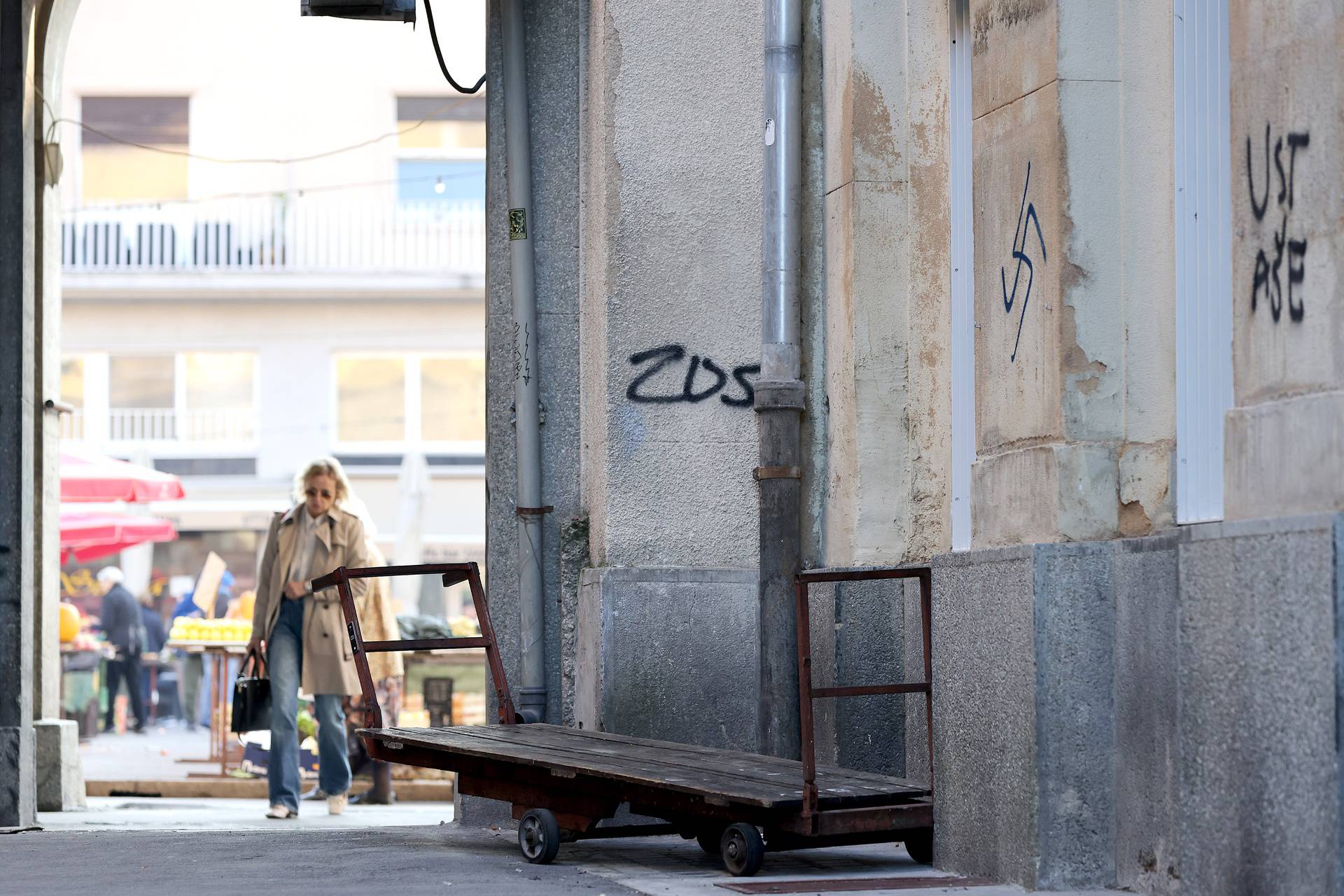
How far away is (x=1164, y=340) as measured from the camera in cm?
566

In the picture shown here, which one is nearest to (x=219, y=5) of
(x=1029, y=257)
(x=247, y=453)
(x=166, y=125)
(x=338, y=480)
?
(x=166, y=125)

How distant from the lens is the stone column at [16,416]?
955 cm

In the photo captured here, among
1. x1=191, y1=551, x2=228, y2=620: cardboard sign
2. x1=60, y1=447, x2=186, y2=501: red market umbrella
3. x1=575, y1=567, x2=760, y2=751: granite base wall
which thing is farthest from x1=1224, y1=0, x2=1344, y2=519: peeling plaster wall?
x1=191, y1=551, x2=228, y2=620: cardboard sign

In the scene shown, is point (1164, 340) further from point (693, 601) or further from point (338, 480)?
point (338, 480)

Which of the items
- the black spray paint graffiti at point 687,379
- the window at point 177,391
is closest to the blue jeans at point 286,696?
the black spray paint graffiti at point 687,379

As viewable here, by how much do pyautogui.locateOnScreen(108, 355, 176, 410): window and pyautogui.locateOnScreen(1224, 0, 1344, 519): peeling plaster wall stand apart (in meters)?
28.8

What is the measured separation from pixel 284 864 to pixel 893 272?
320 cm

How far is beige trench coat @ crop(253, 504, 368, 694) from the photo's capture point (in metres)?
10.3

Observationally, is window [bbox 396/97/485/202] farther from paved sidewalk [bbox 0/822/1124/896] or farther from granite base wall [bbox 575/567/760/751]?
granite base wall [bbox 575/567/760/751]

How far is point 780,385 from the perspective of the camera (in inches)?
294

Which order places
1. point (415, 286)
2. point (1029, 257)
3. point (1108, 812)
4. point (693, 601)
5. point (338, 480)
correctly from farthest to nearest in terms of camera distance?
point (415, 286) → point (338, 480) → point (693, 601) → point (1029, 257) → point (1108, 812)

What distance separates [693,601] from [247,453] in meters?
24.7

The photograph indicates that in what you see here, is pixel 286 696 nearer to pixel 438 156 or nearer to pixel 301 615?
pixel 301 615

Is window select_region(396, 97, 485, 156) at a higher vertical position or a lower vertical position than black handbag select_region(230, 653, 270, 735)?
higher
